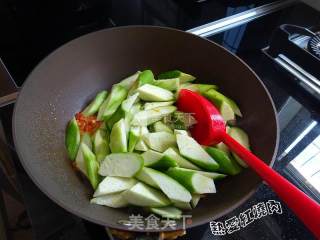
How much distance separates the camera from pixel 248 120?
64 cm

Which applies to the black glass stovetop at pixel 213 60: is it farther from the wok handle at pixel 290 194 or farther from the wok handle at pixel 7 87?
the wok handle at pixel 290 194

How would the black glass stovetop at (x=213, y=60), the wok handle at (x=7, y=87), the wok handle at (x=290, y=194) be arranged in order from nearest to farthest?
the wok handle at (x=290, y=194) → the black glass stovetop at (x=213, y=60) → the wok handle at (x=7, y=87)

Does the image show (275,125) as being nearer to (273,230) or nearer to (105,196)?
(273,230)

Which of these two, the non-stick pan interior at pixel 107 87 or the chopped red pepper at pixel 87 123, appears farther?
the chopped red pepper at pixel 87 123

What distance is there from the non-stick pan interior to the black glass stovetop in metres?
0.08

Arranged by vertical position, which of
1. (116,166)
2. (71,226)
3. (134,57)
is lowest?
(71,226)

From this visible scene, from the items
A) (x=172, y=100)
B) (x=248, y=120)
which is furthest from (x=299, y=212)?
(x=172, y=100)

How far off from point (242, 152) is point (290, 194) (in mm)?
116

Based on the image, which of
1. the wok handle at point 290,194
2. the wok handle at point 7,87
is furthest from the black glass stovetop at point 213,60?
the wok handle at point 290,194

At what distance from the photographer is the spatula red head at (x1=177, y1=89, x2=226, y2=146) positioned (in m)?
0.60

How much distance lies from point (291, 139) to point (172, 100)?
30 centimetres

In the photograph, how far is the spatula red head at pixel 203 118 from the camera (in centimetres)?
60

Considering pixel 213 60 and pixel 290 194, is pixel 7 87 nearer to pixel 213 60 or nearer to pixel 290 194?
pixel 213 60

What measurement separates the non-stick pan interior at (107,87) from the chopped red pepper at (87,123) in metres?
0.03
